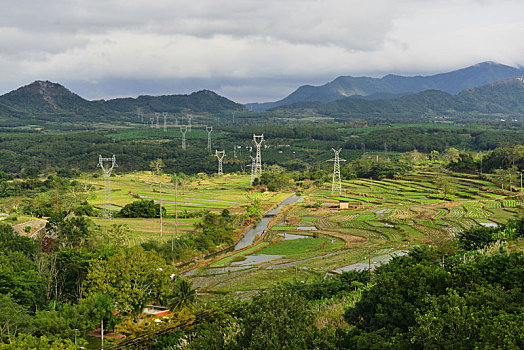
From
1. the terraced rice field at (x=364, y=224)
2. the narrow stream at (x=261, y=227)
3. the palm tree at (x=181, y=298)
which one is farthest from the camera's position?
the narrow stream at (x=261, y=227)

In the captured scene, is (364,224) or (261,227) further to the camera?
(261,227)

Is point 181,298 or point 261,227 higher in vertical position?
point 181,298

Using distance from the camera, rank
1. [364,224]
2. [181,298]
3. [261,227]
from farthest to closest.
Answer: [261,227] → [364,224] → [181,298]

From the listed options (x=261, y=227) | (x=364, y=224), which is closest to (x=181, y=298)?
(x=261, y=227)

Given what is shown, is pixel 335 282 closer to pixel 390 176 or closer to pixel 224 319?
pixel 224 319

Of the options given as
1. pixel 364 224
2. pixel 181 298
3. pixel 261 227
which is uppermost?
pixel 181 298

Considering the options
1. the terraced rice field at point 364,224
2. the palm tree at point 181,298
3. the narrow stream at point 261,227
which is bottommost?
the narrow stream at point 261,227

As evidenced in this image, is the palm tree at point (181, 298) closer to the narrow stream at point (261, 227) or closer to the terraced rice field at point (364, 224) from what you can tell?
the terraced rice field at point (364, 224)

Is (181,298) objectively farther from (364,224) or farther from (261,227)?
(364,224)

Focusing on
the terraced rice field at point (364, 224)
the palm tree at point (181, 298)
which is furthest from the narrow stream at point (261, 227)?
the palm tree at point (181, 298)

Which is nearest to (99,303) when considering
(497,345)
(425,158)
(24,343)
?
(24,343)

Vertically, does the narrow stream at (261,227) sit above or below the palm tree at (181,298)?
below
